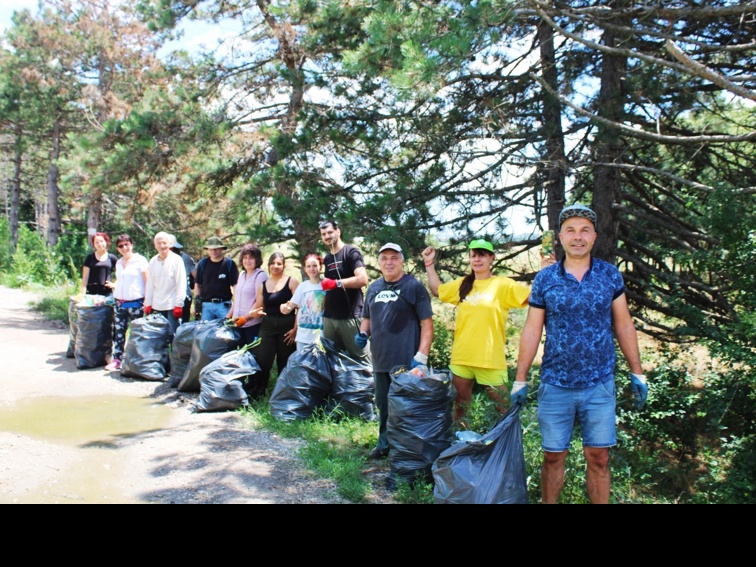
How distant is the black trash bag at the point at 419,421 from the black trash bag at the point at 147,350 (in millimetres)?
3788

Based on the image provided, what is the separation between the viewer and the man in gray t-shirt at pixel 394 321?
4414mm

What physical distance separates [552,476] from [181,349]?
4.35m

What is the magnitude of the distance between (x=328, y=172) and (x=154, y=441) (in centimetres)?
404

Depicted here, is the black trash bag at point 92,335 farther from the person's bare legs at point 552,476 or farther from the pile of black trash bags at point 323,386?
the person's bare legs at point 552,476

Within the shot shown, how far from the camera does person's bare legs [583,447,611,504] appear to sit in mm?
3172

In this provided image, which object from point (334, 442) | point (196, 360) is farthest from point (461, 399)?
point (196, 360)

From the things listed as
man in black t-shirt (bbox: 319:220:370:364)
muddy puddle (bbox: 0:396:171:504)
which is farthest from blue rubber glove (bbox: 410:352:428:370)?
muddy puddle (bbox: 0:396:171:504)

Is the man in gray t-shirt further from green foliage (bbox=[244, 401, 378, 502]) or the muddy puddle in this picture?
the muddy puddle

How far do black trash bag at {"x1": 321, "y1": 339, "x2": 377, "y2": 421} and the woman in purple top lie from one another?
3.96 ft

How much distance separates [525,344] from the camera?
332cm

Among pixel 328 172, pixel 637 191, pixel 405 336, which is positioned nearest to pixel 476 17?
pixel 405 336

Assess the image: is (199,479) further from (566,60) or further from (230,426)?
(566,60)

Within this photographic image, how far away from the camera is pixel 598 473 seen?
3.20 meters

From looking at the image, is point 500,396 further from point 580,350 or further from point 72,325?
point 72,325
